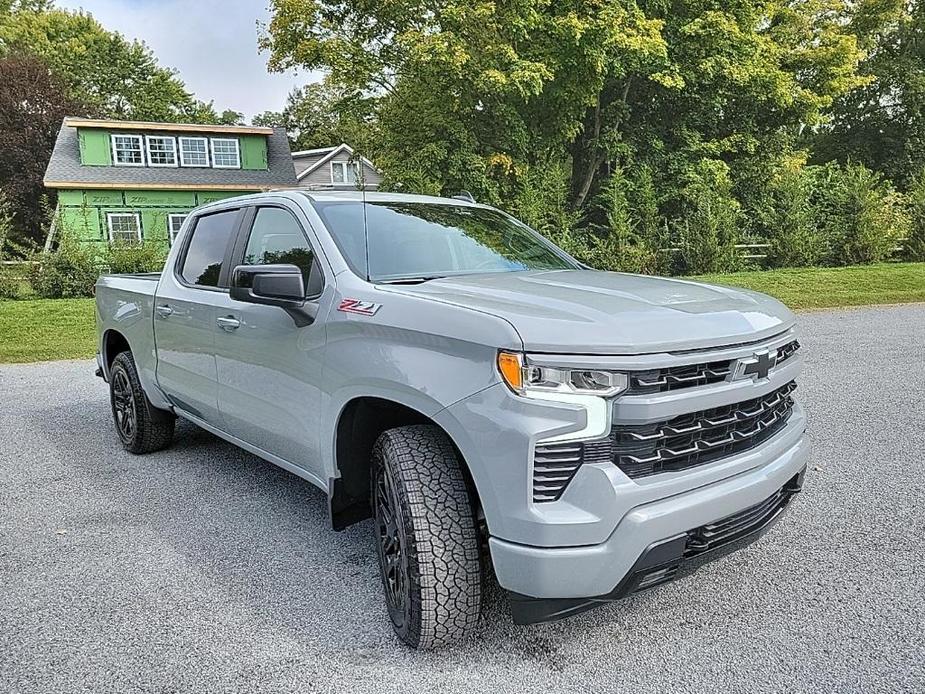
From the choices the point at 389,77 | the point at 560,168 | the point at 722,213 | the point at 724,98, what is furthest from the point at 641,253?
the point at 389,77

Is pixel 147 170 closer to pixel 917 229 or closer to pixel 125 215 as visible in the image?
pixel 125 215

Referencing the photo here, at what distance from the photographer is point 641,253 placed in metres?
18.2

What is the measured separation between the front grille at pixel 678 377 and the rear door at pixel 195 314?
2569 millimetres

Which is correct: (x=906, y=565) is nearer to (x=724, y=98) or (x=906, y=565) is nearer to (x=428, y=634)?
(x=428, y=634)

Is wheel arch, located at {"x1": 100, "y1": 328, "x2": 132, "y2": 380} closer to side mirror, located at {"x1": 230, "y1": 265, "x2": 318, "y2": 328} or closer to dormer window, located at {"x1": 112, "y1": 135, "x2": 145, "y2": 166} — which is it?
side mirror, located at {"x1": 230, "y1": 265, "x2": 318, "y2": 328}

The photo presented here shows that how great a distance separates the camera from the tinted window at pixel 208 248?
421 centimetres

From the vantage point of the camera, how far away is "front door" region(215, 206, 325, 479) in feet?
10.5

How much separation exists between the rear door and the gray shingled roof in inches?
1019

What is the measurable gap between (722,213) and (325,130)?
137 ft

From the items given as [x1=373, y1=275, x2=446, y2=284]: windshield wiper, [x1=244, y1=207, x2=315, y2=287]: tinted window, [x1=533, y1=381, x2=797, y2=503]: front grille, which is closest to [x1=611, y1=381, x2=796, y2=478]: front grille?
[x1=533, y1=381, x2=797, y2=503]: front grille

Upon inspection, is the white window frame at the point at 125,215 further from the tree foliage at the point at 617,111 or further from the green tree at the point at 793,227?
the green tree at the point at 793,227

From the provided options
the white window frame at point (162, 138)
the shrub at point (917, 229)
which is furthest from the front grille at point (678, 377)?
Result: the white window frame at point (162, 138)

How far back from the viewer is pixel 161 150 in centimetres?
2869

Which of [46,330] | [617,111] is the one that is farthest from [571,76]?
[46,330]
